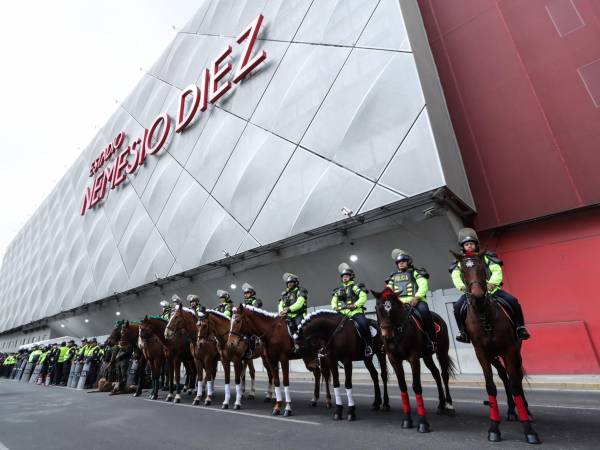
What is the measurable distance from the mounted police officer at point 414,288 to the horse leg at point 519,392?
4.85 feet

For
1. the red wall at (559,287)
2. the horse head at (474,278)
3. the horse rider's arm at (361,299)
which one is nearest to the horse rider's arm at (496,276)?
the horse head at (474,278)

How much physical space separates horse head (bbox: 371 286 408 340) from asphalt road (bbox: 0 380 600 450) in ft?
4.93

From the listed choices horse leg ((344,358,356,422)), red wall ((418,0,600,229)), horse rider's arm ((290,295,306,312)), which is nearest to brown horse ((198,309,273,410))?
horse rider's arm ((290,295,306,312))

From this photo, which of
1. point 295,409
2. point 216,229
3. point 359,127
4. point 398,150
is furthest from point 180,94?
point 295,409

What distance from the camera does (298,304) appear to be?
8352mm

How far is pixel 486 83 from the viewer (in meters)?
A: 13.1

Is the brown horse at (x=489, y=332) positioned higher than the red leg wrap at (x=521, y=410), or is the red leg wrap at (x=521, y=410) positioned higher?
the brown horse at (x=489, y=332)

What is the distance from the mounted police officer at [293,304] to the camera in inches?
323

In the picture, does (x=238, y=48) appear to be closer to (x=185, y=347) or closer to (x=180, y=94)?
(x=180, y=94)

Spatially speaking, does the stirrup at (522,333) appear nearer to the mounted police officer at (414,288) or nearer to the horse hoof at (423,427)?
the mounted police officer at (414,288)

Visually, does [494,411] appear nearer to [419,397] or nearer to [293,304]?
[419,397]

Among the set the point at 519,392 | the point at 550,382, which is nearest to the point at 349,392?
the point at 519,392

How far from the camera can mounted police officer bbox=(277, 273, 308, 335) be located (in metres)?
8.21

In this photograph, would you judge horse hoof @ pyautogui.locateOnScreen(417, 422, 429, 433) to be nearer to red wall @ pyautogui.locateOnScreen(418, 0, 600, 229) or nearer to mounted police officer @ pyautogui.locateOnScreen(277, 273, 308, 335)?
mounted police officer @ pyautogui.locateOnScreen(277, 273, 308, 335)
